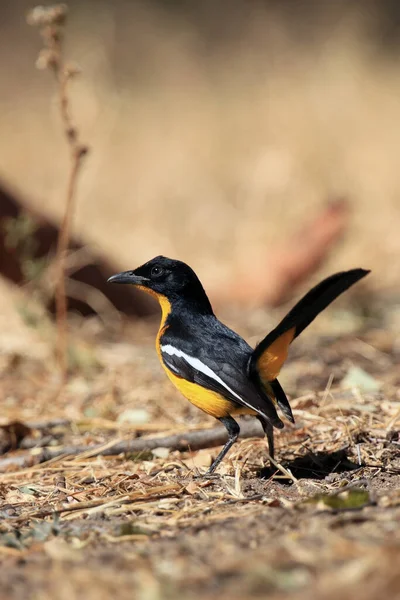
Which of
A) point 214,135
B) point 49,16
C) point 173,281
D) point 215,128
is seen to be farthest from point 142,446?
point 215,128

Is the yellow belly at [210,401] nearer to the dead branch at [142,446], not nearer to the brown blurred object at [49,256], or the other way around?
the dead branch at [142,446]

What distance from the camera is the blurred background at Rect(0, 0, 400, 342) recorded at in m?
9.63

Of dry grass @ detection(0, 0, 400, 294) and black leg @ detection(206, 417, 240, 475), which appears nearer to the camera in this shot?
black leg @ detection(206, 417, 240, 475)

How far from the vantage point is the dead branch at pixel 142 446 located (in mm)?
4078

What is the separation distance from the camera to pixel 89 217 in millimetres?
10453

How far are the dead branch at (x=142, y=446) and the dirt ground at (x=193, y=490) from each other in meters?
0.02

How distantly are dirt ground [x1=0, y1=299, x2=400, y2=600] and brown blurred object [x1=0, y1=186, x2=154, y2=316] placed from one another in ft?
2.47

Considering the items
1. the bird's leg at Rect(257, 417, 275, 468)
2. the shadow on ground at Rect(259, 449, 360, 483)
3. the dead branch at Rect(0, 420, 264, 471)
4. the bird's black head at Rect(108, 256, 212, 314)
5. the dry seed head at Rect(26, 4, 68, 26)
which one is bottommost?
the shadow on ground at Rect(259, 449, 360, 483)

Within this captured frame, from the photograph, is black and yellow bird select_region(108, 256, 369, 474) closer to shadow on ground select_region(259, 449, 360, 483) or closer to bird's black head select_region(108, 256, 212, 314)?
bird's black head select_region(108, 256, 212, 314)

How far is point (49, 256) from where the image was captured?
21.7ft

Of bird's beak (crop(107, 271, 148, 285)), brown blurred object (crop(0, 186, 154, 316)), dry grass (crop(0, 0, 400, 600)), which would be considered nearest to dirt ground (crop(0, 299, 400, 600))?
dry grass (crop(0, 0, 400, 600))

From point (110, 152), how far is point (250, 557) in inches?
428

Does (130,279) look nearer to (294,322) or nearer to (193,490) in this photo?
(294,322)

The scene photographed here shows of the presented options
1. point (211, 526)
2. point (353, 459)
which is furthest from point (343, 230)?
point (211, 526)
